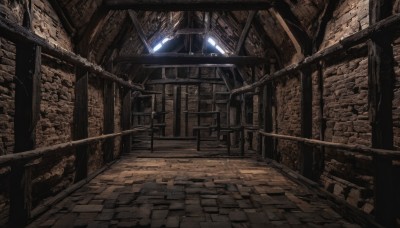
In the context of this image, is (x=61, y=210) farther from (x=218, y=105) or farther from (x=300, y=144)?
(x=218, y=105)

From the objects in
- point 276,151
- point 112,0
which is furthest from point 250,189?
point 112,0

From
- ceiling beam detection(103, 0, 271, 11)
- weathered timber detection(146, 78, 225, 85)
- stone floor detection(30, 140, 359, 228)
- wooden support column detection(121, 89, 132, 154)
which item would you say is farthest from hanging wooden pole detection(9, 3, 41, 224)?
weathered timber detection(146, 78, 225, 85)

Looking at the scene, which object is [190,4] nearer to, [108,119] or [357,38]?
[357,38]

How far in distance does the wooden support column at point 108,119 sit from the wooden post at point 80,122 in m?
1.86

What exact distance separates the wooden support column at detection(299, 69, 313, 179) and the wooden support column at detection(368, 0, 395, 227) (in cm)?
227

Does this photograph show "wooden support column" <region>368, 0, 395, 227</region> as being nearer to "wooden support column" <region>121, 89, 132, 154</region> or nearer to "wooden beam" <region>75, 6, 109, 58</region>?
"wooden beam" <region>75, 6, 109, 58</region>

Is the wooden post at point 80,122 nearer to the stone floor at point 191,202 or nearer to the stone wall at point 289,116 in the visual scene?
the stone floor at point 191,202

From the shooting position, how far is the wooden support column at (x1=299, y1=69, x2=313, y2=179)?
551 centimetres

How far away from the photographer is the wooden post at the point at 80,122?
550cm

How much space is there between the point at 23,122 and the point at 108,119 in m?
4.42

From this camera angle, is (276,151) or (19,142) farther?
(276,151)

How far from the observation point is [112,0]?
5.58 metres

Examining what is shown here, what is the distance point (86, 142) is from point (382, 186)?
4826mm

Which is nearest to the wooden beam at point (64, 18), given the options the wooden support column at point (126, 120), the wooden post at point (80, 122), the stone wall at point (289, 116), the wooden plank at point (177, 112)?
the wooden post at point (80, 122)
